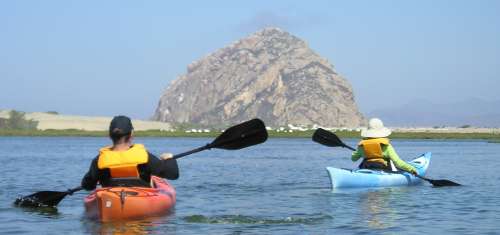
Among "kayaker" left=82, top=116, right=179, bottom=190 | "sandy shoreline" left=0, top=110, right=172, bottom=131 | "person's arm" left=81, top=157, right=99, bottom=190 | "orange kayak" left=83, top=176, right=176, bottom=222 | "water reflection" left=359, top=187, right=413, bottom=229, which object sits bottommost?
"water reflection" left=359, top=187, right=413, bottom=229

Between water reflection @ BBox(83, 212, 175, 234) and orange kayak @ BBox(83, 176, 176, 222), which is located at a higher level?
orange kayak @ BBox(83, 176, 176, 222)

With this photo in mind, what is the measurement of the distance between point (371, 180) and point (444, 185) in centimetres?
252

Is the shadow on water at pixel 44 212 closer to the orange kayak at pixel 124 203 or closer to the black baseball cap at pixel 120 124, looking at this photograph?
the orange kayak at pixel 124 203

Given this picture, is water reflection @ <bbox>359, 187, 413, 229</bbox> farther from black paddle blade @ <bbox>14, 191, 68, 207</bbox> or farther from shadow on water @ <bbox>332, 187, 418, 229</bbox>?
black paddle blade @ <bbox>14, 191, 68, 207</bbox>

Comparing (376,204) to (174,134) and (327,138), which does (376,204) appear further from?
(174,134)

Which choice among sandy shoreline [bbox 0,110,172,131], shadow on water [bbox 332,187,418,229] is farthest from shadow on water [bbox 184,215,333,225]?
sandy shoreline [bbox 0,110,172,131]

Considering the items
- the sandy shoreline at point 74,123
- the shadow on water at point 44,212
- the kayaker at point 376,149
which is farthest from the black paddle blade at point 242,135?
the sandy shoreline at point 74,123

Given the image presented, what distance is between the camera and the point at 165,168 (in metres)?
9.75

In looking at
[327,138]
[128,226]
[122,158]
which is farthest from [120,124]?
[327,138]

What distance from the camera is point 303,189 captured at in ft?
57.0

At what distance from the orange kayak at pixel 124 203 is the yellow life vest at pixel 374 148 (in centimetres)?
630

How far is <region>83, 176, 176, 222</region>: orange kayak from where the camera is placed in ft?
32.6

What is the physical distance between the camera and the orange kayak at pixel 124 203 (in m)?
9.92

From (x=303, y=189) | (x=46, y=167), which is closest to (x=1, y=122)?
(x=46, y=167)
